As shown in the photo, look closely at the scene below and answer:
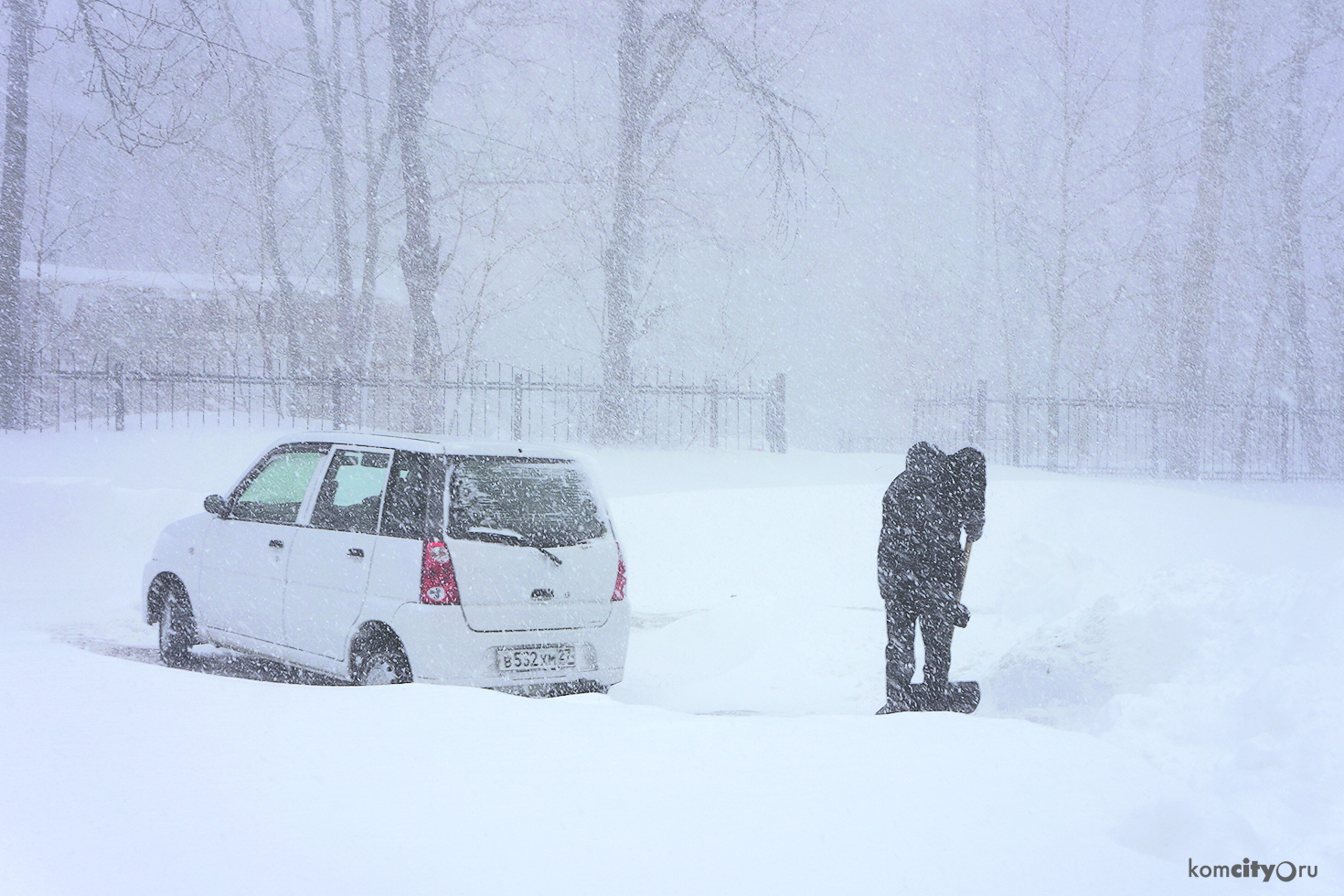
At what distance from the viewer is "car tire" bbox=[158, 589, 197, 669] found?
7.01 meters

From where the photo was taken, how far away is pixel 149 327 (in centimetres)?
2266

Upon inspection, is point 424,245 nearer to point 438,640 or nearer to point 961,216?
point 438,640

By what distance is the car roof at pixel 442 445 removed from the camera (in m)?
5.53

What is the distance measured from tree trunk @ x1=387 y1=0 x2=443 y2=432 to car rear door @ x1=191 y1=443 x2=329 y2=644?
402 inches

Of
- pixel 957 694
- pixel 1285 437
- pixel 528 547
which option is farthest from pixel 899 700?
pixel 1285 437

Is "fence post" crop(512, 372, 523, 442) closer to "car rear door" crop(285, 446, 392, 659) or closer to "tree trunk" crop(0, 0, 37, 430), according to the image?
"tree trunk" crop(0, 0, 37, 430)

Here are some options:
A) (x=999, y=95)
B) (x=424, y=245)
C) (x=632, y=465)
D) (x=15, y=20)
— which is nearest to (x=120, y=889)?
(x=632, y=465)

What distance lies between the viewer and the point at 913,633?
5.89 m

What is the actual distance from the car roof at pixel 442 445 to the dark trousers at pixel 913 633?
85.1 inches

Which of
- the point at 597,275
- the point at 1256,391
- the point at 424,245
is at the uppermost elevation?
the point at 597,275

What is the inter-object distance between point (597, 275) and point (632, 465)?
20.7 meters

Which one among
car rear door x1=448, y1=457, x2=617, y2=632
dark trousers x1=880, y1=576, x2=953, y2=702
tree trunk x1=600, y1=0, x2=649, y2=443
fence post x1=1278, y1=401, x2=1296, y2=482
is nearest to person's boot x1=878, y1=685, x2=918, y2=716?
dark trousers x1=880, y1=576, x2=953, y2=702

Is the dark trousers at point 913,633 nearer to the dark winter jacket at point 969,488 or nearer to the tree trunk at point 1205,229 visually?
the dark winter jacket at point 969,488

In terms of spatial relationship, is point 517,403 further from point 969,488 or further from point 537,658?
point 969,488
